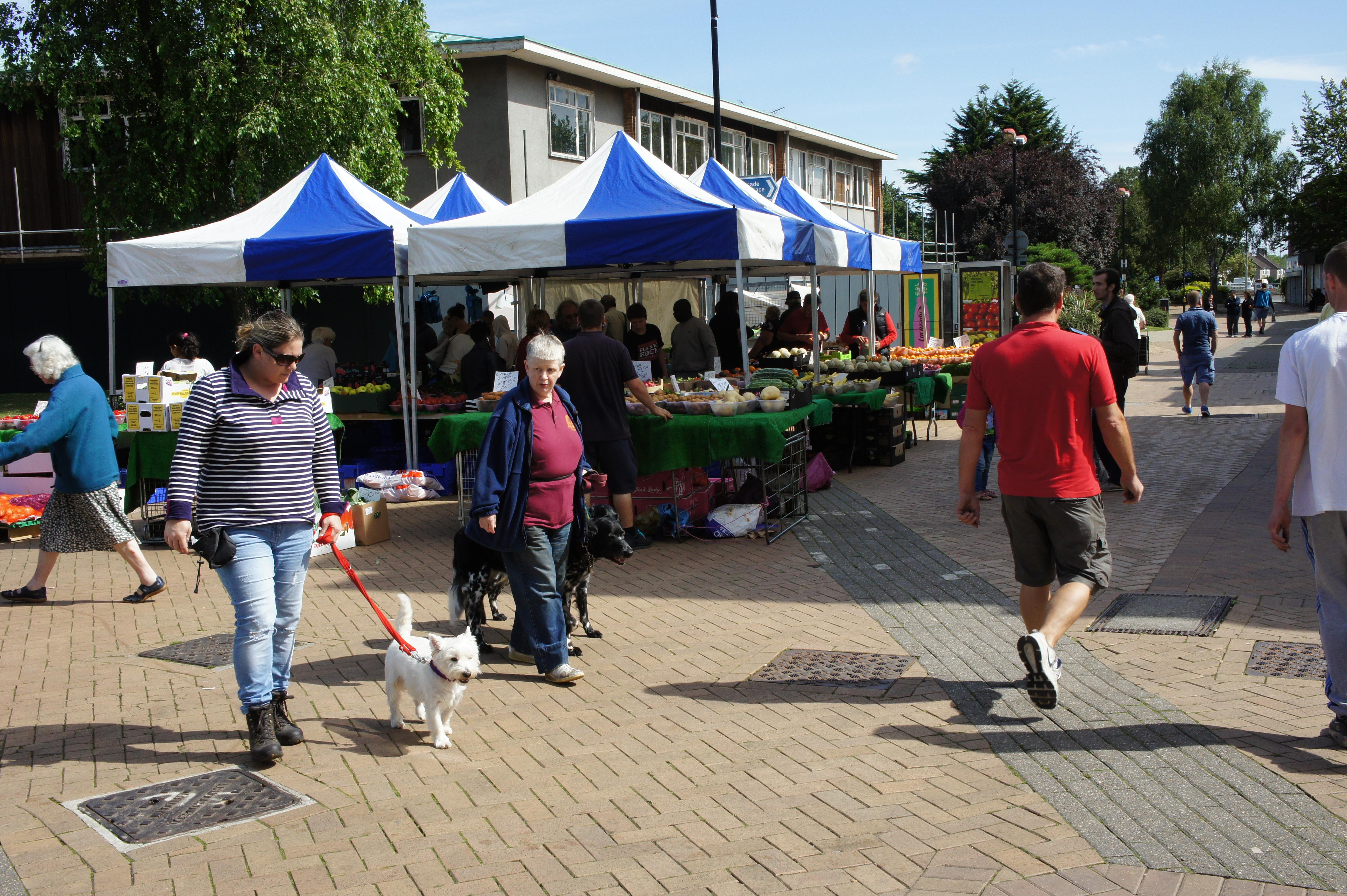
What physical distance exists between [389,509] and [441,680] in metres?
6.91

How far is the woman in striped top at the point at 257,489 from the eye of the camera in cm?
442

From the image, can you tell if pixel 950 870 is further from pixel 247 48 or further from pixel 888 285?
pixel 888 285

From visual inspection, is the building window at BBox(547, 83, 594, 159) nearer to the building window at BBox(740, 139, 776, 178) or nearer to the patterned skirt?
the building window at BBox(740, 139, 776, 178)

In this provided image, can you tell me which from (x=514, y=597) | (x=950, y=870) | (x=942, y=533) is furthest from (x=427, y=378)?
(x=950, y=870)

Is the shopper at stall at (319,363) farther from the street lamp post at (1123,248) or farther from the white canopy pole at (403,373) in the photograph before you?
the street lamp post at (1123,248)

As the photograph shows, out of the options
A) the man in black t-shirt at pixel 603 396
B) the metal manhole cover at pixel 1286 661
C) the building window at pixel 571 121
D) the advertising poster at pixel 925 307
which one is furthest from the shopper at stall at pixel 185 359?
the building window at pixel 571 121

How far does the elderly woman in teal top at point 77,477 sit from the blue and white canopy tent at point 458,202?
293 inches

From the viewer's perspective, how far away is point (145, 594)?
7656mm

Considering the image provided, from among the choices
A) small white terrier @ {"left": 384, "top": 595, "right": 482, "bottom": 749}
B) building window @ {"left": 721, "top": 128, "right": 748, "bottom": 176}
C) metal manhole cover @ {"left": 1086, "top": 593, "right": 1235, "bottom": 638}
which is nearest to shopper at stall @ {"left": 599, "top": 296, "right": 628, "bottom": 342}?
metal manhole cover @ {"left": 1086, "top": 593, "right": 1235, "bottom": 638}

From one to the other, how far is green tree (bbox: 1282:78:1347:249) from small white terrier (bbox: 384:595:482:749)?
23618 millimetres

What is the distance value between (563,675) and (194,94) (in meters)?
16.3

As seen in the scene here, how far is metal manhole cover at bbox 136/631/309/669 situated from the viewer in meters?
6.11

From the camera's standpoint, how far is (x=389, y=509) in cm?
1127

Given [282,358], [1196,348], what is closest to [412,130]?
[1196,348]
